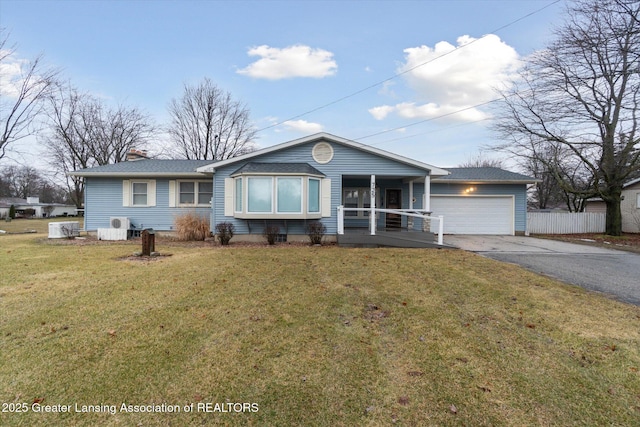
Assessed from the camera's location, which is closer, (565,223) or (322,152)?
(322,152)

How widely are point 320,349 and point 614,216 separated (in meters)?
20.3

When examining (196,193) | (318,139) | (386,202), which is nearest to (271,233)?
(318,139)

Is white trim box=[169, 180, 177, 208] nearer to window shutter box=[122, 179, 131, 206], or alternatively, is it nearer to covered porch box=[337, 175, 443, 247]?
window shutter box=[122, 179, 131, 206]

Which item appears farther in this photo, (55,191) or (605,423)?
(55,191)

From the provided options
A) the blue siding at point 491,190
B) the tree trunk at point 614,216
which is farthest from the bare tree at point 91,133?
the tree trunk at point 614,216

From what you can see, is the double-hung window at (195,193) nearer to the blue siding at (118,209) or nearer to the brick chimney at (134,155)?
the blue siding at (118,209)

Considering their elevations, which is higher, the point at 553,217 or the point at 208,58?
the point at 208,58

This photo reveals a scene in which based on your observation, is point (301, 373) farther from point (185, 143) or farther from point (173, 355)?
point (185, 143)

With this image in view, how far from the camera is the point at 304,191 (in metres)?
11.0

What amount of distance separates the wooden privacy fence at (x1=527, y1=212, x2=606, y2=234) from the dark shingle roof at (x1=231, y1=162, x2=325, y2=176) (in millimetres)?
12853

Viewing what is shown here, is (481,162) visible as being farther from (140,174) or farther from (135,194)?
(135,194)

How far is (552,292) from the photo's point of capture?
5254 millimetres

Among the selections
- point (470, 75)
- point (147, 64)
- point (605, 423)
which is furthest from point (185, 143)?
point (605, 423)

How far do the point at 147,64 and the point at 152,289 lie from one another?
1507 cm
